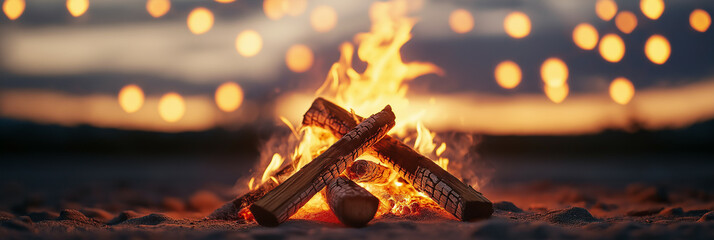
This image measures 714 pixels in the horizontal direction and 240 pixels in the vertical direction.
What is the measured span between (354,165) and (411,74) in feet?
5.19

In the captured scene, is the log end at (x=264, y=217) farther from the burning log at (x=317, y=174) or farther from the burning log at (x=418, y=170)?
the burning log at (x=418, y=170)

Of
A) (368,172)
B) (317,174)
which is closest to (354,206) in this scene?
(317,174)

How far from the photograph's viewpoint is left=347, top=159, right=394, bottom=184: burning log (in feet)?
14.3

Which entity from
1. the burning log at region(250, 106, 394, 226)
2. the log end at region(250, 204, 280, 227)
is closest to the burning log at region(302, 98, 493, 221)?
the burning log at region(250, 106, 394, 226)

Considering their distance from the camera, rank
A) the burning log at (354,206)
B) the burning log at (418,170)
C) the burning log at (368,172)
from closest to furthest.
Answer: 1. the burning log at (354,206)
2. the burning log at (418,170)
3. the burning log at (368,172)

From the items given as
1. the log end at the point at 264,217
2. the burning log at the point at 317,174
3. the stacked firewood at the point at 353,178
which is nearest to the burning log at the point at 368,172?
the stacked firewood at the point at 353,178

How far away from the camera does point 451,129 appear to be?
597 cm

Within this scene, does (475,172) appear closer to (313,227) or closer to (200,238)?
(313,227)

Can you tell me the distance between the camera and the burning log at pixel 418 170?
12.8 feet

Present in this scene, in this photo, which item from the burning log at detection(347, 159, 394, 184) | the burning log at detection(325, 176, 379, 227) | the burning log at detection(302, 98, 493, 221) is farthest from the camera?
the burning log at detection(347, 159, 394, 184)

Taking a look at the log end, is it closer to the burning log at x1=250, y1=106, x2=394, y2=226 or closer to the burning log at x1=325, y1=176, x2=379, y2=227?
the burning log at x1=250, y1=106, x2=394, y2=226

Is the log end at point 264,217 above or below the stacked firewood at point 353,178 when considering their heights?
below

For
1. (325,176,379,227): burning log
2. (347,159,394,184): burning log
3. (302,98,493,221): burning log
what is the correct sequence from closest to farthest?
(325,176,379,227): burning log
(302,98,493,221): burning log
(347,159,394,184): burning log

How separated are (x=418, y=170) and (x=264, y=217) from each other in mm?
1300
